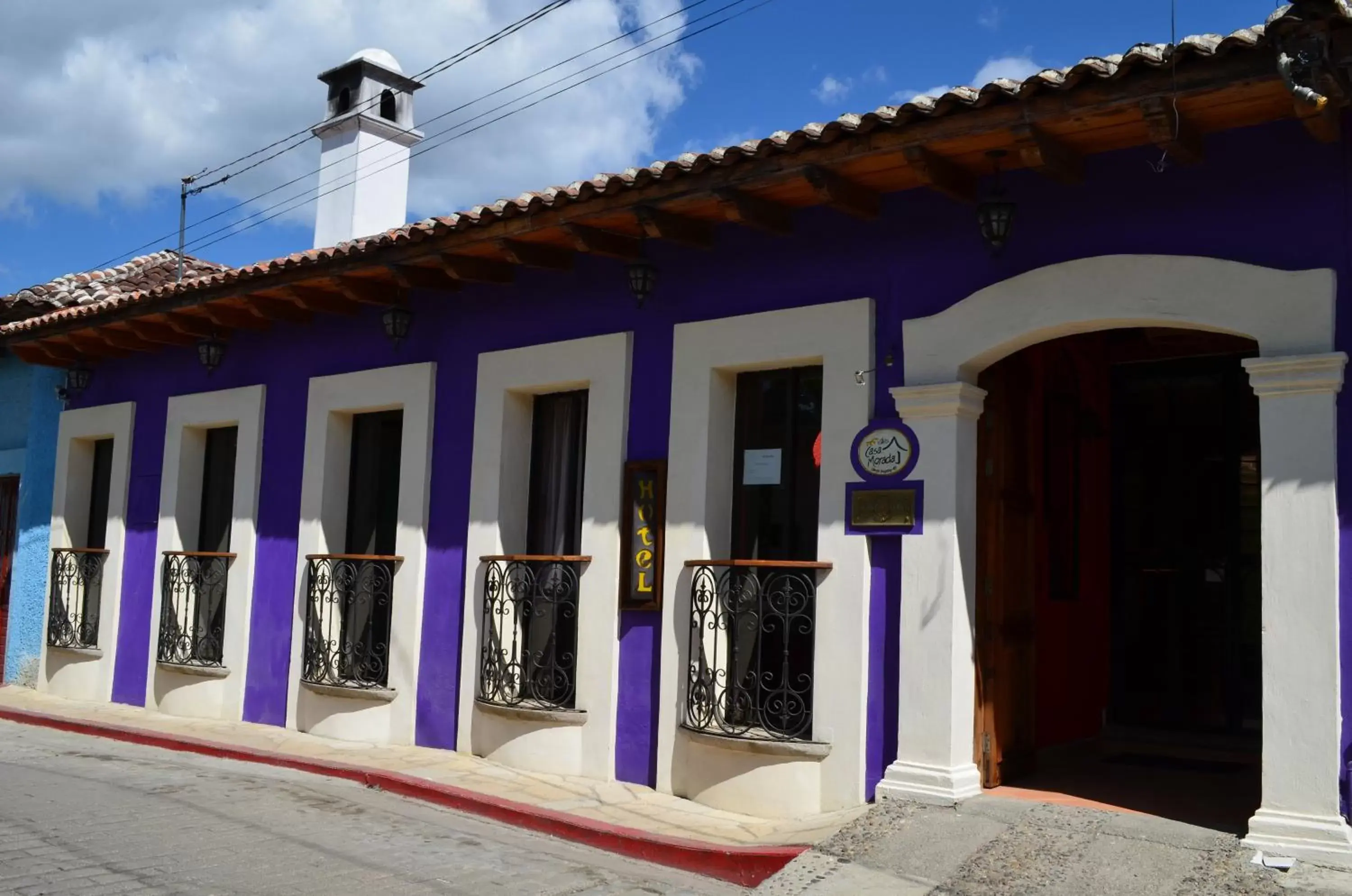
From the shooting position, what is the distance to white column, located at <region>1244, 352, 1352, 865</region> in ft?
17.5

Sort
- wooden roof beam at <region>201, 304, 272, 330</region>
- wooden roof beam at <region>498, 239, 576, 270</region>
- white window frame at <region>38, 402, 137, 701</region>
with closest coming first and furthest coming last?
wooden roof beam at <region>498, 239, 576, 270</region> < wooden roof beam at <region>201, 304, 272, 330</region> < white window frame at <region>38, 402, 137, 701</region>

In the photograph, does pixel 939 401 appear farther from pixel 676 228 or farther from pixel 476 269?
pixel 476 269

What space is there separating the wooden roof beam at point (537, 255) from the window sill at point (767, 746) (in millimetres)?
3151

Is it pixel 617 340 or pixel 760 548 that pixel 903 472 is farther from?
pixel 617 340

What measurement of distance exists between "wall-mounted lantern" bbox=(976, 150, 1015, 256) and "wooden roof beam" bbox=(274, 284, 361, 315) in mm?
5235

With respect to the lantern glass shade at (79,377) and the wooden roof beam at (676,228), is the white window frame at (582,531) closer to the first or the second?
the wooden roof beam at (676,228)

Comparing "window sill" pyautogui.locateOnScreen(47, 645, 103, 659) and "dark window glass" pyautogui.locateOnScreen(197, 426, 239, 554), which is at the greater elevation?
"dark window glass" pyautogui.locateOnScreen(197, 426, 239, 554)

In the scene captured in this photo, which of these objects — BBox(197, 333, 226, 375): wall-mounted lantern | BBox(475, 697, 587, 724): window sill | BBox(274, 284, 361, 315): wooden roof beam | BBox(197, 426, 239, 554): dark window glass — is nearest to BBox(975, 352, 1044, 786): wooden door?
BBox(475, 697, 587, 724): window sill

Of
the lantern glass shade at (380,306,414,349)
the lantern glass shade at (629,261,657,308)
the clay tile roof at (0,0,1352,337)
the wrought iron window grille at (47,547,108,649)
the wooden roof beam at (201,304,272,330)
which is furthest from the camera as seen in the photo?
the wrought iron window grille at (47,547,108,649)

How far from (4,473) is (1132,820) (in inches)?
476

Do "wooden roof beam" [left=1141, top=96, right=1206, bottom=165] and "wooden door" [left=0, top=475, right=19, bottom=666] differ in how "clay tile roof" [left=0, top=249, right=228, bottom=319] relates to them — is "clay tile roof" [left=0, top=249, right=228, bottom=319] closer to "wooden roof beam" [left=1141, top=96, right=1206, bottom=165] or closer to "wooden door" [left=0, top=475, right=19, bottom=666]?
"wooden door" [left=0, top=475, right=19, bottom=666]

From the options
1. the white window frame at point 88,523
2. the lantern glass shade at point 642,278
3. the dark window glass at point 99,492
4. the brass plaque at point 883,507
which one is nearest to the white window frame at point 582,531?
the lantern glass shade at point 642,278

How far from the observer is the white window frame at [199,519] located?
34.4ft

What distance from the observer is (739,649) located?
743 cm
